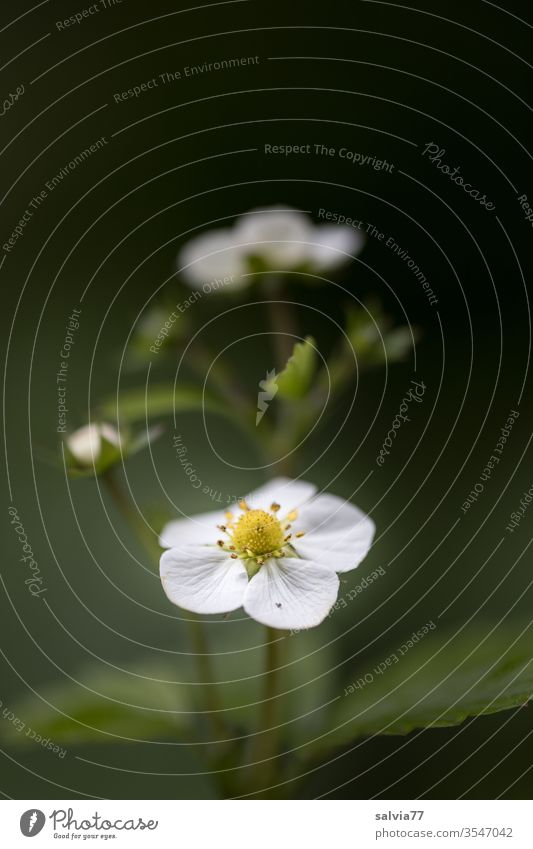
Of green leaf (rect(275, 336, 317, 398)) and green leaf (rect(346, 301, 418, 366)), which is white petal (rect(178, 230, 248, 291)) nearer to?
green leaf (rect(346, 301, 418, 366))

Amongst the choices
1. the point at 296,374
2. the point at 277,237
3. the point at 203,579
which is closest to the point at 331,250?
the point at 277,237

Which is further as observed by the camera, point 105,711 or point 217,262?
point 217,262

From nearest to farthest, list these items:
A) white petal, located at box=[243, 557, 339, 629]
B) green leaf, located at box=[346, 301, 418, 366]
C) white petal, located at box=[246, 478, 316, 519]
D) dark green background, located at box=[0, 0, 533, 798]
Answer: white petal, located at box=[243, 557, 339, 629] < white petal, located at box=[246, 478, 316, 519] < green leaf, located at box=[346, 301, 418, 366] < dark green background, located at box=[0, 0, 533, 798]

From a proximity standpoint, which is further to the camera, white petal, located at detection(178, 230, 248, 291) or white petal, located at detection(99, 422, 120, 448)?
white petal, located at detection(178, 230, 248, 291)

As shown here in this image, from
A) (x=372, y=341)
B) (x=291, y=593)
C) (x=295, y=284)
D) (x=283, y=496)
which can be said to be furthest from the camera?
(x=295, y=284)

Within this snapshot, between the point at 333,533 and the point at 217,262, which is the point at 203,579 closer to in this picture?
the point at 333,533

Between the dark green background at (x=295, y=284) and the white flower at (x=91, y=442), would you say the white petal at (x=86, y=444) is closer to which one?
the white flower at (x=91, y=442)
